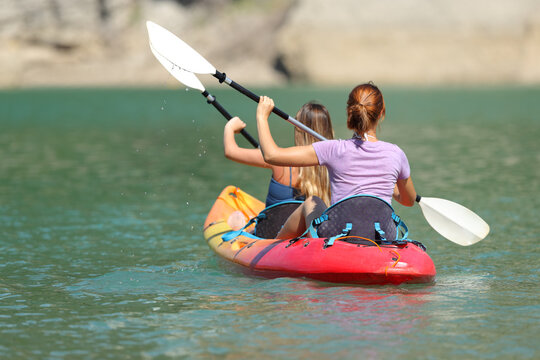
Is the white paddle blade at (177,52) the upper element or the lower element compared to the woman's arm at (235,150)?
upper

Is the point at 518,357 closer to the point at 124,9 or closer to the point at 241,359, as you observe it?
the point at 241,359

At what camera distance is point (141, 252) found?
8.83 m

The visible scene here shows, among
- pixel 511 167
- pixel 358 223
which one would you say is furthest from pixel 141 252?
pixel 511 167

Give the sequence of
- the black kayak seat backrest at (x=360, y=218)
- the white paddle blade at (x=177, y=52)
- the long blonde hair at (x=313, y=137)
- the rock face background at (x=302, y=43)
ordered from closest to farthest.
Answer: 1. the black kayak seat backrest at (x=360, y=218)
2. the long blonde hair at (x=313, y=137)
3. the white paddle blade at (x=177, y=52)
4. the rock face background at (x=302, y=43)

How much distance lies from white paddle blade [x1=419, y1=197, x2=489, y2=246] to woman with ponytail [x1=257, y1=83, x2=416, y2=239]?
58.1 inches

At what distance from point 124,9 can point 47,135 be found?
5328 cm

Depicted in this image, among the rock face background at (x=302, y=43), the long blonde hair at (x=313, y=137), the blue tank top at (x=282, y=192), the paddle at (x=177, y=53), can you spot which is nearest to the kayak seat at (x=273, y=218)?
the blue tank top at (x=282, y=192)

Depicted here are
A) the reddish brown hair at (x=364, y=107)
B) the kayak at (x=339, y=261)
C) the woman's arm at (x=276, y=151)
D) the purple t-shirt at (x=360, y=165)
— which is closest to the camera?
the woman's arm at (x=276, y=151)

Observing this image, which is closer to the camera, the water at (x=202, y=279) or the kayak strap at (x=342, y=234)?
the water at (x=202, y=279)

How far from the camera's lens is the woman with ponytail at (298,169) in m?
6.80

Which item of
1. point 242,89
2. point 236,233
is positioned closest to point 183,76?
point 242,89

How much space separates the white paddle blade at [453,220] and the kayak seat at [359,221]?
54.9 inches

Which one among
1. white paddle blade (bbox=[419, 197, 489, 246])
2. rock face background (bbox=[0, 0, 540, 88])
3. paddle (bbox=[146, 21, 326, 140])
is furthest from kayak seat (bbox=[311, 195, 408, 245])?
rock face background (bbox=[0, 0, 540, 88])

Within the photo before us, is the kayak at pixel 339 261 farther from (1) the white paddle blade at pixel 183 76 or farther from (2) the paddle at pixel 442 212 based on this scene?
(1) the white paddle blade at pixel 183 76
